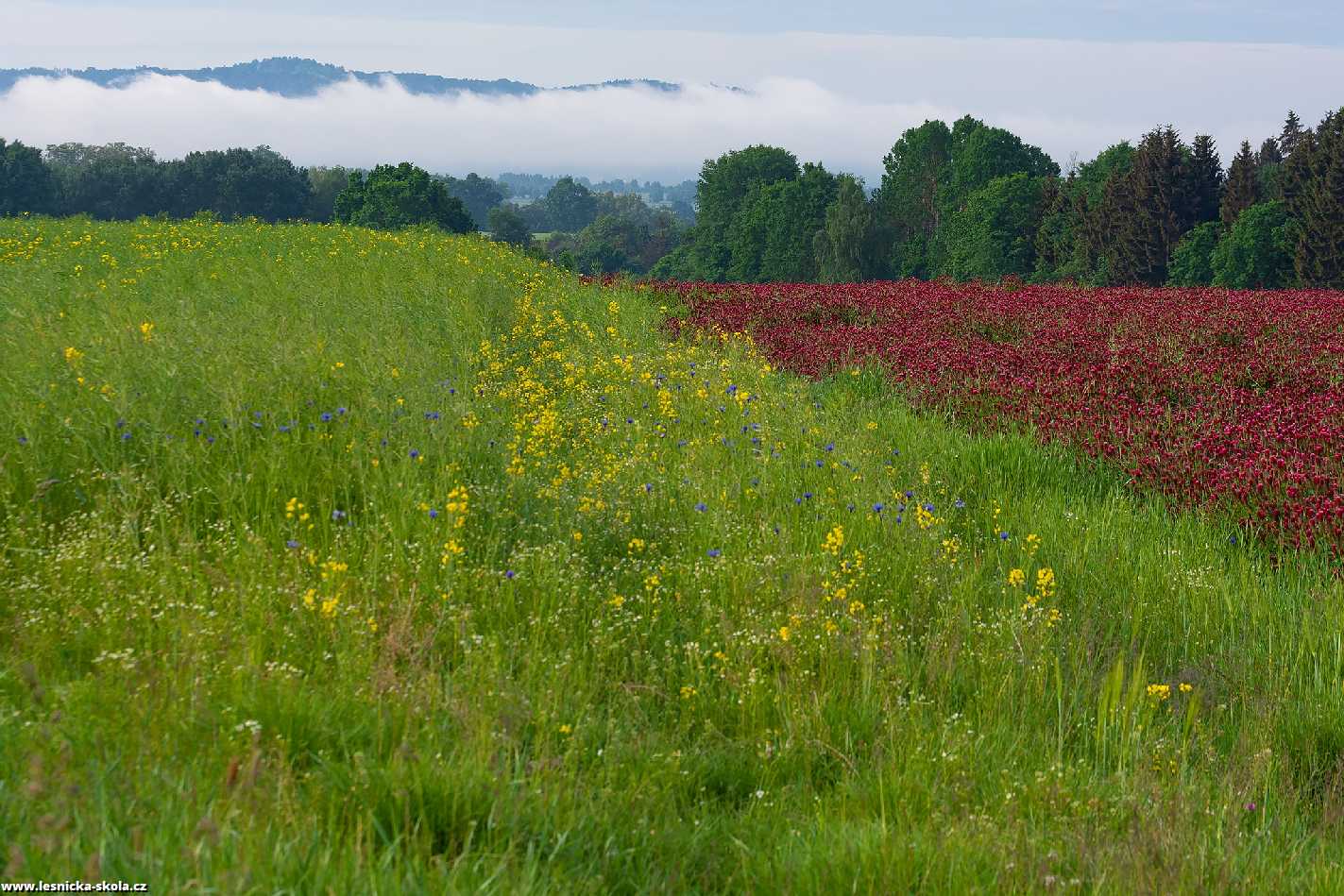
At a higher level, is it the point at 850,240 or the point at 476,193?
the point at 476,193

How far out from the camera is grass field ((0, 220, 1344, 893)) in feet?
7.84

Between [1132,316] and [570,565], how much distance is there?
12050mm

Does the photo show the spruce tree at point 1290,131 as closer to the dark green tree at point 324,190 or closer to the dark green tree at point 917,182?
the dark green tree at point 917,182

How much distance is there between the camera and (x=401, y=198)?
2240 inches

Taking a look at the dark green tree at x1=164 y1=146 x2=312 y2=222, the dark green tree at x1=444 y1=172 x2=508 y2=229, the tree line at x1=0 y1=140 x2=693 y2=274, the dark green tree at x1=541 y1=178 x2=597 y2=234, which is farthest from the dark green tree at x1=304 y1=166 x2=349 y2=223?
the dark green tree at x1=541 y1=178 x2=597 y2=234

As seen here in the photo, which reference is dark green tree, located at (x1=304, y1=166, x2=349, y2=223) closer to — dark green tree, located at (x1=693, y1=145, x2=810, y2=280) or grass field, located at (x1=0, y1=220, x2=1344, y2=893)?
dark green tree, located at (x1=693, y1=145, x2=810, y2=280)

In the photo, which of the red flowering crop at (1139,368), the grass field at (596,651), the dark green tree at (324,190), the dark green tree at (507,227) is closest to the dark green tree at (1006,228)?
the red flowering crop at (1139,368)

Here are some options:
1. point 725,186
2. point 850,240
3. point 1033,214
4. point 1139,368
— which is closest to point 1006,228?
point 1033,214

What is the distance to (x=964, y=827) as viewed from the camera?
258cm

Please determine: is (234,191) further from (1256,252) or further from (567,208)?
(567,208)

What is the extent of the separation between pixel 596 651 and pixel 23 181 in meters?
75.0

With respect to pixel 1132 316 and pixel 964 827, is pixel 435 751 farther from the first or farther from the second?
pixel 1132 316

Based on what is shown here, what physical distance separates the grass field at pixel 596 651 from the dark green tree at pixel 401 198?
52.3 meters

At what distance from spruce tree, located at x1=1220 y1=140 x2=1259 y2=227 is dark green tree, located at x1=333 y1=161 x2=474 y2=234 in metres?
40.4
